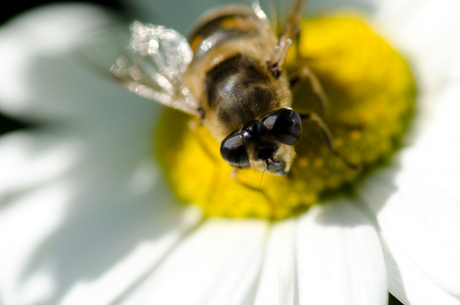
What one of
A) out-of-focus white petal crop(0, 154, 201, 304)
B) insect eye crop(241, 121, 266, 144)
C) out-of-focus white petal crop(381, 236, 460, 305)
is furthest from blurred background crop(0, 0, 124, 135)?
out-of-focus white petal crop(381, 236, 460, 305)

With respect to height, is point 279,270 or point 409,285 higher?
point 409,285

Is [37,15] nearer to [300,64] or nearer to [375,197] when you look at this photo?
[300,64]

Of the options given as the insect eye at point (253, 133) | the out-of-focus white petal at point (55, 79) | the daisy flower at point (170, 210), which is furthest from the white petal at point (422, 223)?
the out-of-focus white petal at point (55, 79)

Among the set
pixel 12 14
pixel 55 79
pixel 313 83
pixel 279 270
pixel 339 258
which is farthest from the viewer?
pixel 12 14

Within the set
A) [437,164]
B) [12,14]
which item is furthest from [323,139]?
[12,14]

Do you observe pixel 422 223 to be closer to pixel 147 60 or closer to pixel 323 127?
pixel 323 127

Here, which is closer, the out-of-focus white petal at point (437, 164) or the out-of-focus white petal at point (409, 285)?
the out-of-focus white petal at point (409, 285)

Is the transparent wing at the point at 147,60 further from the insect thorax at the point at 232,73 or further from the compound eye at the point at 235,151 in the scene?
the compound eye at the point at 235,151
